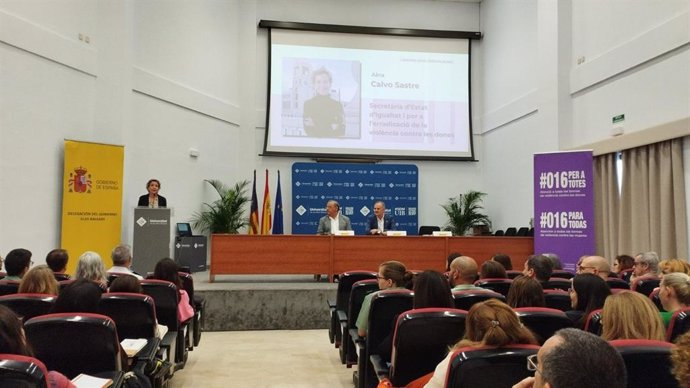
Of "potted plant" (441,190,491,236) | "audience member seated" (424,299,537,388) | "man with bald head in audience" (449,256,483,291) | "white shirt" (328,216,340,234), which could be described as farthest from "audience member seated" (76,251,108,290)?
"potted plant" (441,190,491,236)

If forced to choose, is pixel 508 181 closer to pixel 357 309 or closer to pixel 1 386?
pixel 357 309

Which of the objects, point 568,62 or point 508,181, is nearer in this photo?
point 568,62

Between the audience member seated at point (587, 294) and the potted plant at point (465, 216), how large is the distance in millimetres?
8058

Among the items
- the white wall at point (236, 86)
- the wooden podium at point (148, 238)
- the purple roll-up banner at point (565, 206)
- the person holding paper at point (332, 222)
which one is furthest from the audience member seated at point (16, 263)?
the purple roll-up banner at point (565, 206)

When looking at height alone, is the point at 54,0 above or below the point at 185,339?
above

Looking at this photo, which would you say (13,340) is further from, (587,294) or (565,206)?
(565,206)

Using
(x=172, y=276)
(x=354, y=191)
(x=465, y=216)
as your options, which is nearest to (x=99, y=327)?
(x=172, y=276)

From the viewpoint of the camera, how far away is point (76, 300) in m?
2.40

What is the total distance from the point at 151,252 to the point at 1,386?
6.63m

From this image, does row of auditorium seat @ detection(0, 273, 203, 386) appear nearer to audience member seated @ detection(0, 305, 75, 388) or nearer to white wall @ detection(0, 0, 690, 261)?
audience member seated @ detection(0, 305, 75, 388)

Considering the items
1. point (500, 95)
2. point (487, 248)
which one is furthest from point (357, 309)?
point (500, 95)

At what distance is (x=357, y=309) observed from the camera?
156 inches

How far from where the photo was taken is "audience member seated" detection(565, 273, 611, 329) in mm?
2873

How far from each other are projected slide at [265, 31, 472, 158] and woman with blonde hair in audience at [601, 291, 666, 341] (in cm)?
936
